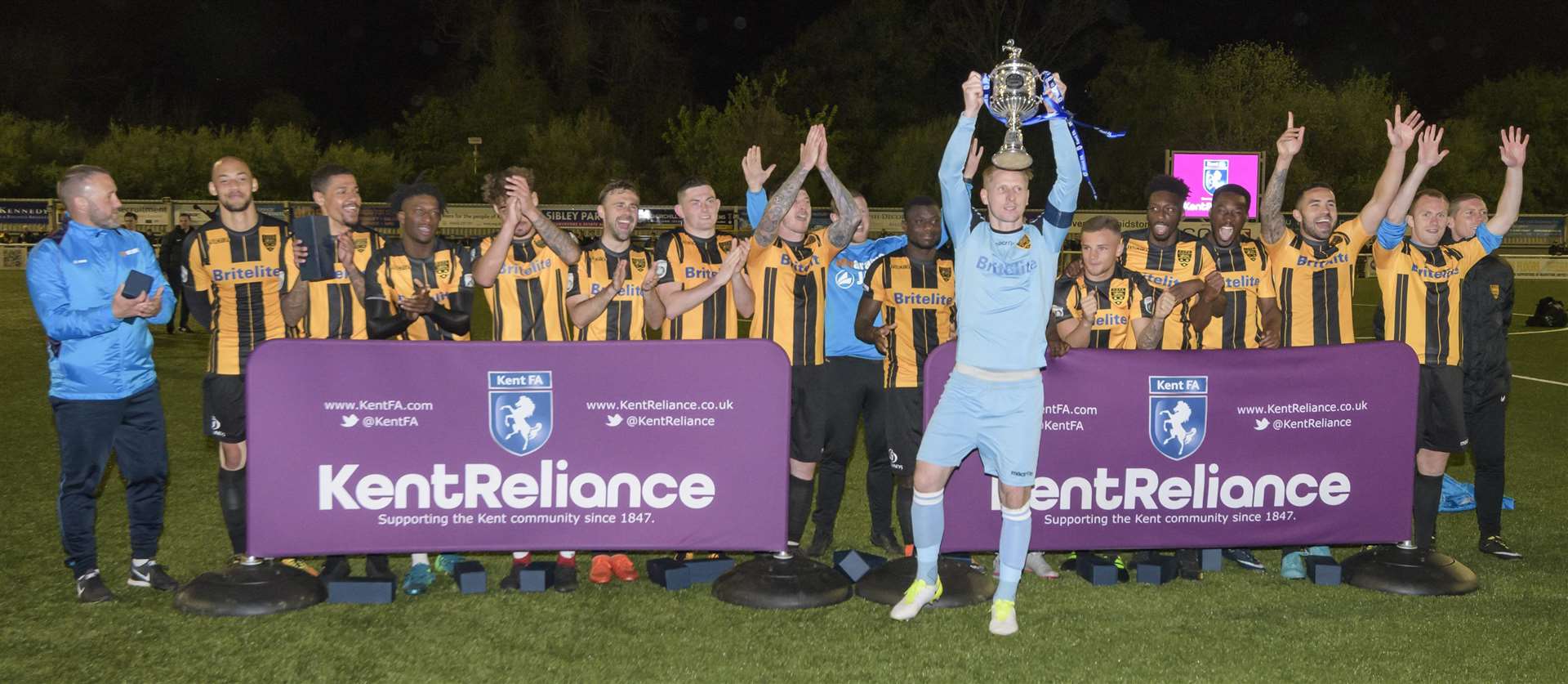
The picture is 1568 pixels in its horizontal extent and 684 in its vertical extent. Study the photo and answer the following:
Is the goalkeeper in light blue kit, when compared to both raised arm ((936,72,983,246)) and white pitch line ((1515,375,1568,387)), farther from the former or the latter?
white pitch line ((1515,375,1568,387))

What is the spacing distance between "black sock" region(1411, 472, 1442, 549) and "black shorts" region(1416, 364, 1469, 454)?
0.18m

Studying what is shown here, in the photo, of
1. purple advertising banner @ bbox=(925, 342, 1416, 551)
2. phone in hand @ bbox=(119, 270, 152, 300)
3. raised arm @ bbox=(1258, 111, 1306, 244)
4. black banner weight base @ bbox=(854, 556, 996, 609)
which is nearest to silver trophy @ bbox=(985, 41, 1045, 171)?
purple advertising banner @ bbox=(925, 342, 1416, 551)

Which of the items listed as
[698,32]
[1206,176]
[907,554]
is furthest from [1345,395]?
[698,32]

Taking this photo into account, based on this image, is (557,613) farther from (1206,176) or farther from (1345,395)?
(1206,176)

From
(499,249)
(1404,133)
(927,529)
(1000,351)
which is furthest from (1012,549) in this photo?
(1404,133)

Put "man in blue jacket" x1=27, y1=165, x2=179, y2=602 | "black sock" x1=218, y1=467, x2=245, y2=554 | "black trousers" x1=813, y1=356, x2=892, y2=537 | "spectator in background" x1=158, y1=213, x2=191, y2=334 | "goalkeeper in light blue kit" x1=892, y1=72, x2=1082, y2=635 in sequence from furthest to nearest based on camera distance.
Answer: "spectator in background" x1=158, y1=213, x2=191, y2=334
"black trousers" x1=813, y1=356, x2=892, y2=537
"black sock" x1=218, y1=467, x2=245, y2=554
"man in blue jacket" x1=27, y1=165, x2=179, y2=602
"goalkeeper in light blue kit" x1=892, y1=72, x2=1082, y2=635

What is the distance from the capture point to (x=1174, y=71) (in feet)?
176

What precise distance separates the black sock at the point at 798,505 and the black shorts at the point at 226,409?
9.35ft

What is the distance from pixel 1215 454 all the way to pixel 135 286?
208 inches

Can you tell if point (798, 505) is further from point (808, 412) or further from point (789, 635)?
point (789, 635)

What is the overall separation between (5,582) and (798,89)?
169ft

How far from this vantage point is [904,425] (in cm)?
674

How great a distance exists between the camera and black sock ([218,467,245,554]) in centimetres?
637

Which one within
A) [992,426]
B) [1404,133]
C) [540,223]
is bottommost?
[992,426]
